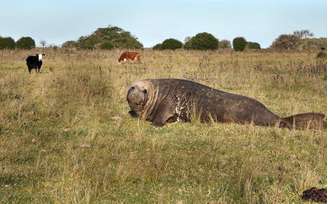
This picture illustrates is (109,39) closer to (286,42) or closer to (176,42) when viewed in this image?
(176,42)

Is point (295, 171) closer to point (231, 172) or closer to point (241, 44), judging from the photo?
point (231, 172)

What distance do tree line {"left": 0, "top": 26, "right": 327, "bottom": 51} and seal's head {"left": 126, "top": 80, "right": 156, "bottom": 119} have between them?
39609mm

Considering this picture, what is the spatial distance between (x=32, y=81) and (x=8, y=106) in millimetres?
7143

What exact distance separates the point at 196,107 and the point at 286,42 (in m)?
51.3

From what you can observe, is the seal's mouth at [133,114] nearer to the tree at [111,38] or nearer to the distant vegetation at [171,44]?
the distant vegetation at [171,44]

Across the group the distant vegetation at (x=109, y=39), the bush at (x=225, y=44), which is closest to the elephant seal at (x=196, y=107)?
the distant vegetation at (x=109, y=39)


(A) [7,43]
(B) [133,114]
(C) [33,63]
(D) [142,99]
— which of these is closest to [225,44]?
(A) [7,43]

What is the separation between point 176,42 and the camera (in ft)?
191

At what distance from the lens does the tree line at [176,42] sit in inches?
2201

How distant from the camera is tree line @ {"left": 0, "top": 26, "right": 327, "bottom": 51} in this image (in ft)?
183

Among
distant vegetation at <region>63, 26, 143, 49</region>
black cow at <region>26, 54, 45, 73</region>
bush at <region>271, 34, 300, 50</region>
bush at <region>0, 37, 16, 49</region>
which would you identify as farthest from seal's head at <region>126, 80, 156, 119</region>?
distant vegetation at <region>63, 26, 143, 49</region>

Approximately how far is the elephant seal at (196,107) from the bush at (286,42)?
162 feet

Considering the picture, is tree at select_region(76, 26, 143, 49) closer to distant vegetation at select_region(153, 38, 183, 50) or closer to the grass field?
distant vegetation at select_region(153, 38, 183, 50)

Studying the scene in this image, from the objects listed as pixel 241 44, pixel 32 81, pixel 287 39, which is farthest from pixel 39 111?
pixel 287 39
